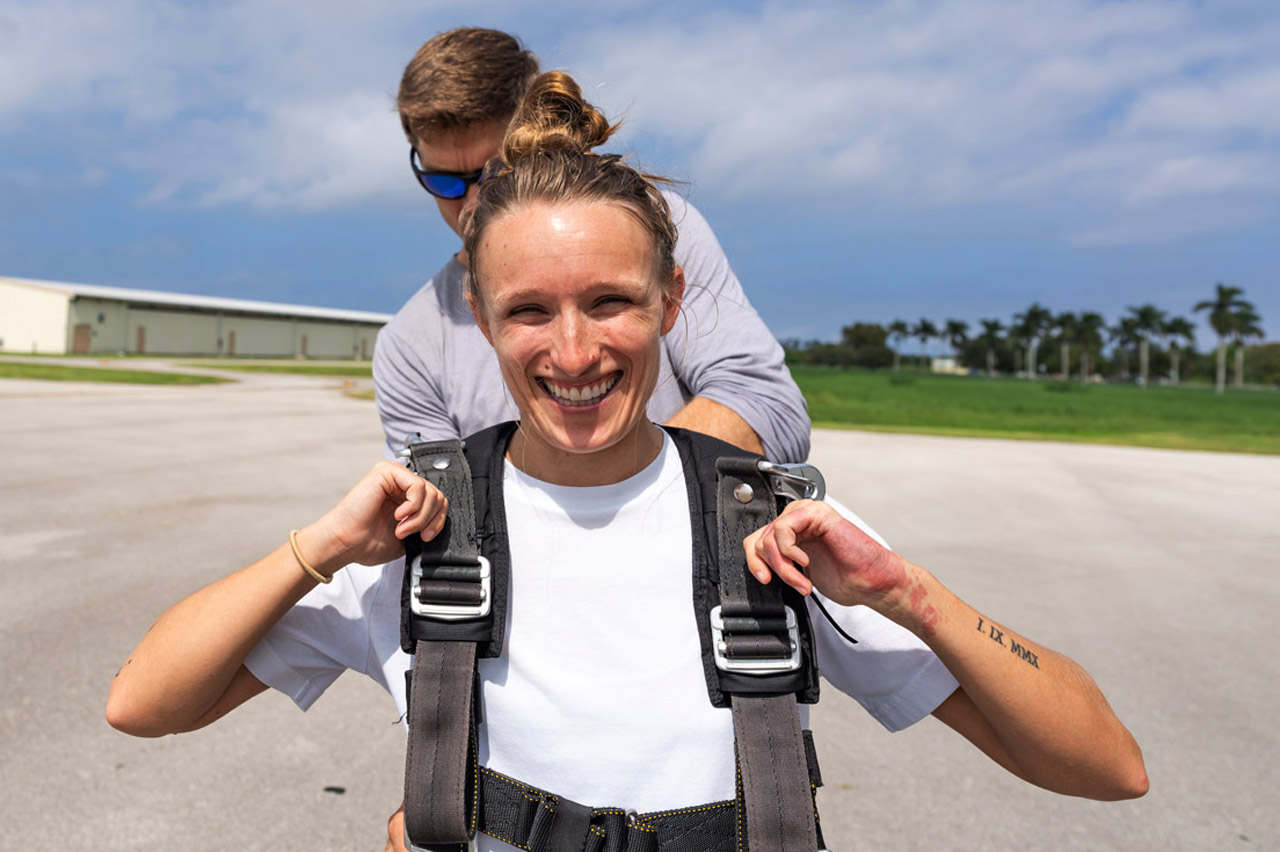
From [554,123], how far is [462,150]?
51 cm

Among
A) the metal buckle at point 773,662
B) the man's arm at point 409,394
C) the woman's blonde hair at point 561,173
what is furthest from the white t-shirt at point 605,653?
the man's arm at point 409,394

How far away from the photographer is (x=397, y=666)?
1730 mm

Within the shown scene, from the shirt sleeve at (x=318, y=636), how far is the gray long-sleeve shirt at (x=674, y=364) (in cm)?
52

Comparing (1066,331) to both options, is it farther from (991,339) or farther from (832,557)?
(832,557)

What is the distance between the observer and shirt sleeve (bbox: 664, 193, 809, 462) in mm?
1950

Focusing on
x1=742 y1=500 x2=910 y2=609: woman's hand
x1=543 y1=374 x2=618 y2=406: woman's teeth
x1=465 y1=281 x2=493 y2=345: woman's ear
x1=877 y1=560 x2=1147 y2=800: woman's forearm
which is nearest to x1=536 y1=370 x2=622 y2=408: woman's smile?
x1=543 y1=374 x2=618 y2=406: woman's teeth

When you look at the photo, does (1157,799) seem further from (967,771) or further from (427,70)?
(427,70)

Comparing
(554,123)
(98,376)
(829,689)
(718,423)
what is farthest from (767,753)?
(98,376)

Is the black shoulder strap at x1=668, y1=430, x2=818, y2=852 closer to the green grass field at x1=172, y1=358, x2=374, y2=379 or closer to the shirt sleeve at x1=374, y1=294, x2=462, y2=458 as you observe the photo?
the shirt sleeve at x1=374, y1=294, x2=462, y2=458

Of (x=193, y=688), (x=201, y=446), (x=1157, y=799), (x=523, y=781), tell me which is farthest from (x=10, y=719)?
(x=201, y=446)

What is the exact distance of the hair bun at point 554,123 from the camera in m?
1.76

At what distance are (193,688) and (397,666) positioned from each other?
1.15 ft

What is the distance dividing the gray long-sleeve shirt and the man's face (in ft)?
0.60

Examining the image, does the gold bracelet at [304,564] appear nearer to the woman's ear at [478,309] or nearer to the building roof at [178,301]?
the woman's ear at [478,309]
